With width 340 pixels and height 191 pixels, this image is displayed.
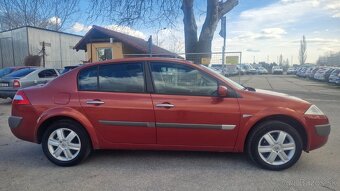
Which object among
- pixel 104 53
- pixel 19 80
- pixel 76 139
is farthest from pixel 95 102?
pixel 104 53

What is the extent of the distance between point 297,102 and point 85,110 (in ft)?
10.2

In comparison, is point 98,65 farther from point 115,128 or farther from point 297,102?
point 297,102

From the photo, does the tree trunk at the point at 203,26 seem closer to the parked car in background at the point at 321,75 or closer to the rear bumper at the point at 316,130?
the rear bumper at the point at 316,130

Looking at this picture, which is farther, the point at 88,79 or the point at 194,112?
the point at 88,79

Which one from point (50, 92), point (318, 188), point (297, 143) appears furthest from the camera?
point (50, 92)

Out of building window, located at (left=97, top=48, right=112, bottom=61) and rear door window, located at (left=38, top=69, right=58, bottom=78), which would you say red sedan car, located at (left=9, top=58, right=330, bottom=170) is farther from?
building window, located at (left=97, top=48, right=112, bottom=61)

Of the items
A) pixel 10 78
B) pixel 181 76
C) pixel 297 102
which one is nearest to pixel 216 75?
pixel 181 76

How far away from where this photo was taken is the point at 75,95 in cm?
439

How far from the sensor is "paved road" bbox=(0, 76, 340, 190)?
3.70 meters

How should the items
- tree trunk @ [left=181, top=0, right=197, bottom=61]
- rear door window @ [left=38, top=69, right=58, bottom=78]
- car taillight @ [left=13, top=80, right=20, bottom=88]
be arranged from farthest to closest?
tree trunk @ [left=181, top=0, right=197, bottom=61]
rear door window @ [left=38, top=69, right=58, bottom=78]
car taillight @ [left=13, top=80, right=20, bottom=88]

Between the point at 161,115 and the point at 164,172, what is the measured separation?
803mm

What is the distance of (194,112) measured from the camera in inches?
165

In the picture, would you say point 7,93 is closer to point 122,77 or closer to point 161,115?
point 122,77

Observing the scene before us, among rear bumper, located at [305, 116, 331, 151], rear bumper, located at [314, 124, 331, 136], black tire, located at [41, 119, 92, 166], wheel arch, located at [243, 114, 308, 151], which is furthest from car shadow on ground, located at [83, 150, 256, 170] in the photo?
rear bumper, located at [314, 124, 331, 136]
